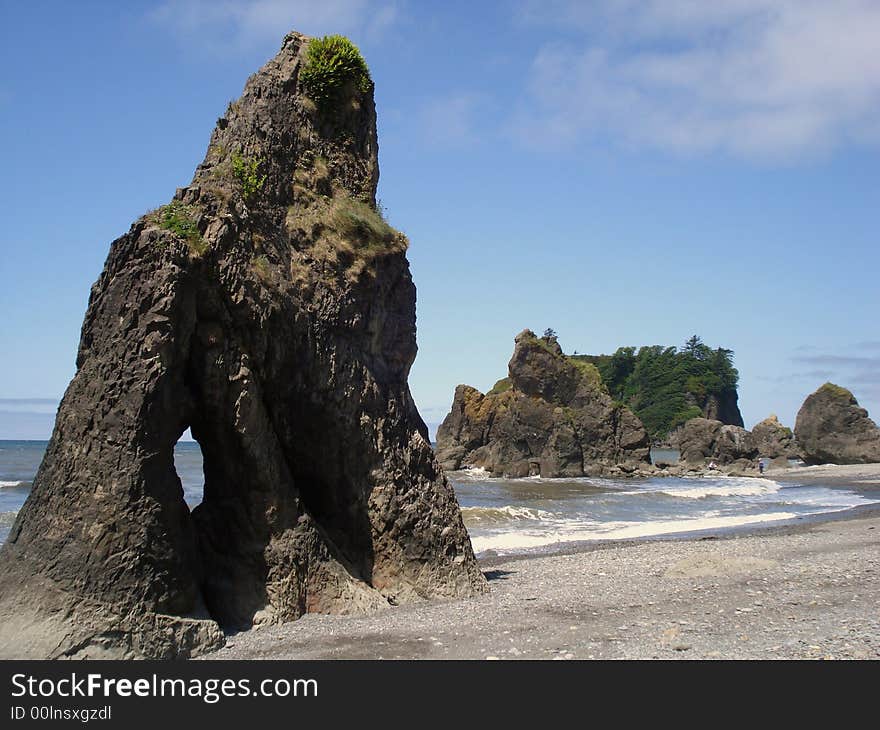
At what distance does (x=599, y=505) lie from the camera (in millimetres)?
42250

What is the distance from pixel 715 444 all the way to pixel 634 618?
72.0 meters

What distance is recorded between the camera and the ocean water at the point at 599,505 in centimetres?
3000

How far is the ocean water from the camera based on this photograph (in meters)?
30.0

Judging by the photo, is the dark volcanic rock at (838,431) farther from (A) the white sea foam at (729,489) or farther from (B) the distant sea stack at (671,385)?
(B) the distant sea stack at (671,385)

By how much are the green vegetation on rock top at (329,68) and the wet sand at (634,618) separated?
30.1 ft

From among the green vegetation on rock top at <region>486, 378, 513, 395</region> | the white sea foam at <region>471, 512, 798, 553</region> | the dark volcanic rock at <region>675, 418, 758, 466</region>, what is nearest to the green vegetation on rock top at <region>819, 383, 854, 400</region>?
the dark volcanic rock at <region>675, 418, 758, 466</region>

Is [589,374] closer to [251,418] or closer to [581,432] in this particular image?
[581,432]

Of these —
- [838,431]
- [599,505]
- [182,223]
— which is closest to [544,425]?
[838,431]

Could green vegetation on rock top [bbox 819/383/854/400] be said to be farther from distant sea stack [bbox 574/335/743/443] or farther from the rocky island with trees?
distant sea stack [bbox 574/335/743/443]

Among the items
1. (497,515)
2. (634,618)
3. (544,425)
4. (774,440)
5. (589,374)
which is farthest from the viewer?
(774,440)

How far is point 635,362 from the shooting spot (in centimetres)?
16288

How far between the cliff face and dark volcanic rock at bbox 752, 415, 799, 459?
72.7ft
